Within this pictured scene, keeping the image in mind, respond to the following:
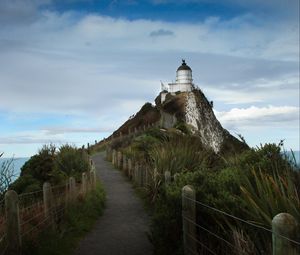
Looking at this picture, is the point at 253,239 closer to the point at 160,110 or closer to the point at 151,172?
the point at 151,172

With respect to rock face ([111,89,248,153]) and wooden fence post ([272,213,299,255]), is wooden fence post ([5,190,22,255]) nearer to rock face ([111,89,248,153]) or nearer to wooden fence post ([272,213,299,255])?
wooden fence post ([272,213,299,255])

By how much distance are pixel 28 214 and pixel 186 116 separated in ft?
183

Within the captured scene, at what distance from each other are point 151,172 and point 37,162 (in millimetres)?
4199

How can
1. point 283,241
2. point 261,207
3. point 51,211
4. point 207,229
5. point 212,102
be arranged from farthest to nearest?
point 212,102 → point 51,211 → point 207,229 → point 261,207 → point 283,241

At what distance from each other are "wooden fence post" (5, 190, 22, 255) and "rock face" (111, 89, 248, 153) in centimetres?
5177

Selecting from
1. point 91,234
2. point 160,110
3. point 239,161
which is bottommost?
point 91,234

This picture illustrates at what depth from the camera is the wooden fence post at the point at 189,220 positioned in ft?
25.1

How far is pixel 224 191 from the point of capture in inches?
311

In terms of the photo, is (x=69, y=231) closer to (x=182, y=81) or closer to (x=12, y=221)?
(x=12, y=221)

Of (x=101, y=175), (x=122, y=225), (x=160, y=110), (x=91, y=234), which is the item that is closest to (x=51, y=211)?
(x=91, y=234)

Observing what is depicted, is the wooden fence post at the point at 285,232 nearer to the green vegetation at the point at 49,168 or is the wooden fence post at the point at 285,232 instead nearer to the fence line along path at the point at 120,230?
the fence line along path at the point at 120,230

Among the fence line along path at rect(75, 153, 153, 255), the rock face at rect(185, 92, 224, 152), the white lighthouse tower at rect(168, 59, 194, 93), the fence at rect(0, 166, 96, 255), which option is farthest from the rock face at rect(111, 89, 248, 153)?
the fence at rect(0, 166, 96, 255)

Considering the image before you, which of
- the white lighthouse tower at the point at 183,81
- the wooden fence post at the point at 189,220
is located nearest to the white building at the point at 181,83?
the white lighthouse tower at the point at 183,81

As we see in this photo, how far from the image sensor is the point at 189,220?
7.68 metres
